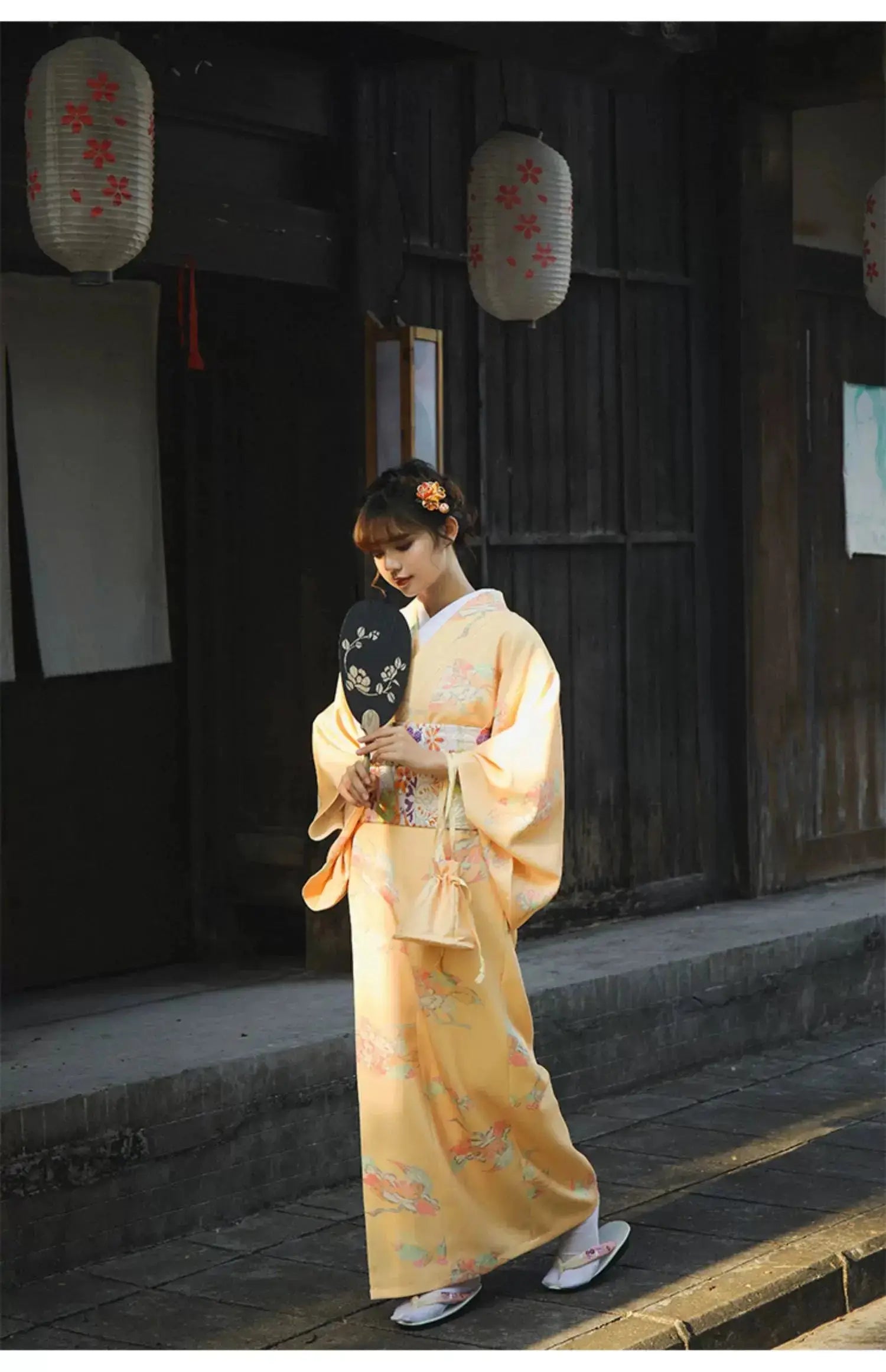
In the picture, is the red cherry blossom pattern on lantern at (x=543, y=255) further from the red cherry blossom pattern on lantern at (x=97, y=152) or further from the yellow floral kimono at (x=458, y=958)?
the yellow floral kimono at (x=458, y=958)

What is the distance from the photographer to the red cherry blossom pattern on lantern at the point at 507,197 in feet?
24.7

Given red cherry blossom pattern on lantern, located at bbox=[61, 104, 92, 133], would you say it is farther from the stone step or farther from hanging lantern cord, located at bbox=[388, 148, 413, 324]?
the stone step

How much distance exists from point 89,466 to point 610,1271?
340 centimetres

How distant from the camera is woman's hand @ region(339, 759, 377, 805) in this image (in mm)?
5004

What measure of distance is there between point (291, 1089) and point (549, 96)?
4.52 m

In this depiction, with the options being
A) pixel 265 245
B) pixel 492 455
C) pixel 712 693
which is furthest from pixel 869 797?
pixel 265 245

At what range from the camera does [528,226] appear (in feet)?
24.7

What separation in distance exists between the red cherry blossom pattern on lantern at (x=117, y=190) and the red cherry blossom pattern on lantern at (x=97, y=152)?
0.05 metres

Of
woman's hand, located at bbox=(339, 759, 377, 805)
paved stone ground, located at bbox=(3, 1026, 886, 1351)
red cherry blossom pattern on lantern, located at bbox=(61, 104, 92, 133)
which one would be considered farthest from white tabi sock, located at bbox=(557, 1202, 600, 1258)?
red cherry blossom pattern on lantern, located at bbox=(61, 104, 92, 133)

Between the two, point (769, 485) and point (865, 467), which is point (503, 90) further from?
point (865, 467)

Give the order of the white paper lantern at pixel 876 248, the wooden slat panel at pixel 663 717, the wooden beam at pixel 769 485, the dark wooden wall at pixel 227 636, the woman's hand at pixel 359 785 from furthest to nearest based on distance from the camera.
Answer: the wooden beam at pixel 769 485, the wooden slat panel at pixel 663 717, the white paper lantern at pixel 876 248, the dark wooden wall at pixel 227 636, the woman's hand at pixel 359 785

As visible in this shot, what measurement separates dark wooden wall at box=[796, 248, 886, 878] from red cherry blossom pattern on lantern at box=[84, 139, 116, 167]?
4659 millimetres

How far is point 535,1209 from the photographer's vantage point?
5168 millimetres

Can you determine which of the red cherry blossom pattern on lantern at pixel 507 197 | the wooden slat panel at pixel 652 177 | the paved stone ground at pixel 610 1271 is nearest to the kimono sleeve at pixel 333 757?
the paved stone ground at pixel 610 1271
